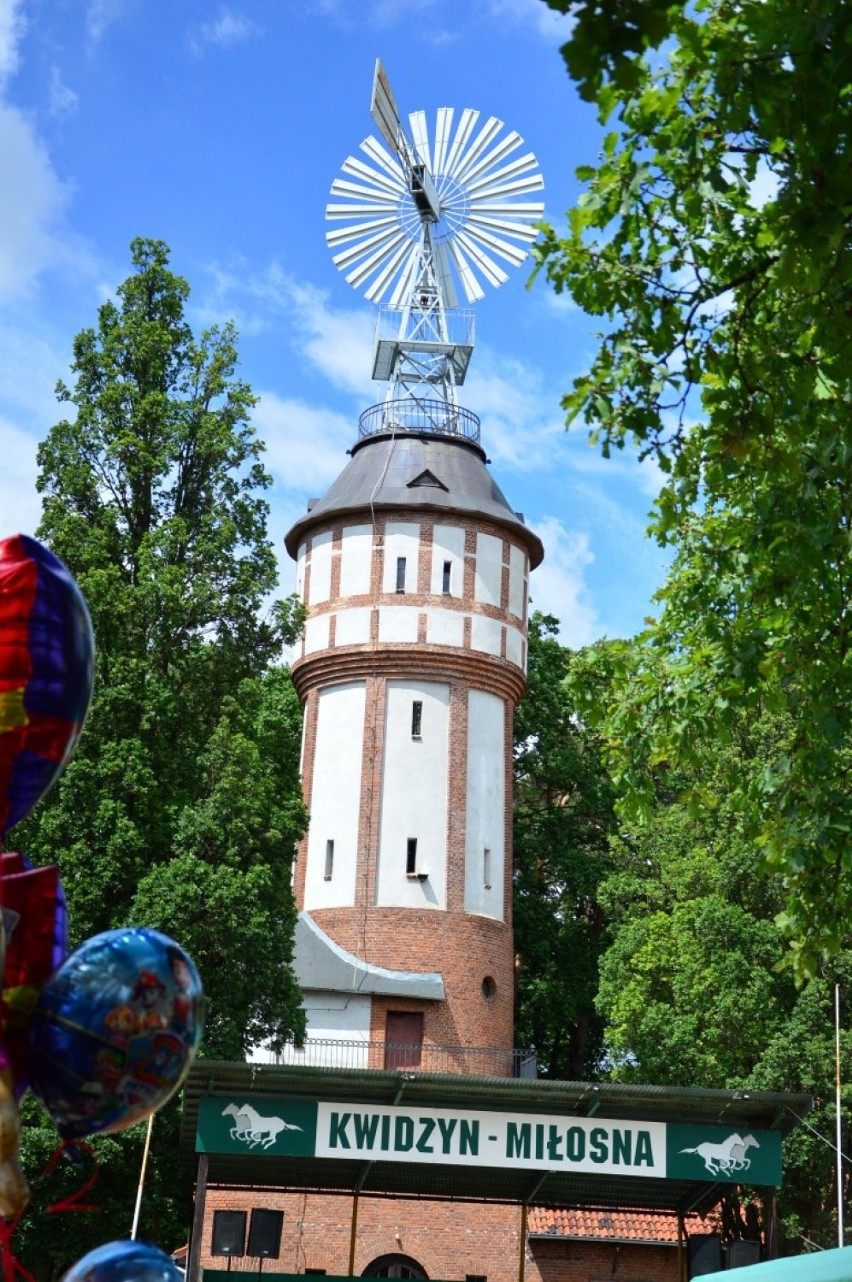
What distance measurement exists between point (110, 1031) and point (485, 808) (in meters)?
30.1

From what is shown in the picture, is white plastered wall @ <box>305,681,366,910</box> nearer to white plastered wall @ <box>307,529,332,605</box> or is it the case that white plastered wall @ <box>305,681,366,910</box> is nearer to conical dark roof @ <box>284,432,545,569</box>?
white plastered wall @ <box>307,529,332,605</box>

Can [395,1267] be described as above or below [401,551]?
below

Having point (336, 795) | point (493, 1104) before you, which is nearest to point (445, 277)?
point (336, 795)

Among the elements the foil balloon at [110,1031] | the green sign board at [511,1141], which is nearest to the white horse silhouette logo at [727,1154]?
the green sign board at [511,1141]

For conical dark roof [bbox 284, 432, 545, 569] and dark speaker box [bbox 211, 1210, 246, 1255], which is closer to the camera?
dark speaker box [bbox 211, 1210, 246, 1255]

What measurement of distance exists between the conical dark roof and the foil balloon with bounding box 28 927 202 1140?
31.1 m

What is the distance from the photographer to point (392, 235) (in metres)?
42.3

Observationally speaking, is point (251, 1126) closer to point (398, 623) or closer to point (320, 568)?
point (398, 623)

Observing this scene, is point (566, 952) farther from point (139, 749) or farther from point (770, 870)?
point (770, 870)

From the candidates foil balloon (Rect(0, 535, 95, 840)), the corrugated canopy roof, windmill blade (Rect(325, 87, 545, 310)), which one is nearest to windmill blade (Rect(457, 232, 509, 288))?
windmill blade (Rect(325, 87, 545, 310))

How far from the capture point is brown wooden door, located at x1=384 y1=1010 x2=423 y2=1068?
32719mm

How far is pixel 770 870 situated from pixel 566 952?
Result: 3007 centimetres

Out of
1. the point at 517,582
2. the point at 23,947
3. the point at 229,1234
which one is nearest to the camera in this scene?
the point at 23,947

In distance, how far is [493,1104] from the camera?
59.8ft
